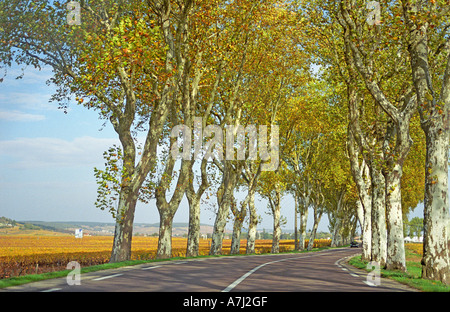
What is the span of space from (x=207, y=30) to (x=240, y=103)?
747 centimetres

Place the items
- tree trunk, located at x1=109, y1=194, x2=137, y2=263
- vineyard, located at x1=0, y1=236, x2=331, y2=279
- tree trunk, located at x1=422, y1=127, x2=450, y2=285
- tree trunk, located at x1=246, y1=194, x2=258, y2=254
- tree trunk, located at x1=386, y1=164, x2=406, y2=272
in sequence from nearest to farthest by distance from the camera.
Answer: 1. tree trunk, located at x1=422, y1=127, x2=450, y2=285
2. tree trunk, located at x1=386, y1=164, x2=406, y2=272
3. tree trunk, located at x1=109, y1=194, x2=137, y2=263
4. vineyard, located at x1=0, y1=236, x2=331, y2=279
5. tree trunk, located at x1=246, y1=194, x2=258, y2=254

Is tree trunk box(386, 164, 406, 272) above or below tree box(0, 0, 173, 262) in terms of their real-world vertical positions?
below

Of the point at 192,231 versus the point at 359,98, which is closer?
the point at 359,98

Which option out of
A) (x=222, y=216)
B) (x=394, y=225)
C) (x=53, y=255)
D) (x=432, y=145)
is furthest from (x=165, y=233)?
(x=53, y=255)

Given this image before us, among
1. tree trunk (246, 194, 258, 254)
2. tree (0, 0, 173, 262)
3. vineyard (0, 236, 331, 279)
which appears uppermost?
tree (0, 0, 173, 262)

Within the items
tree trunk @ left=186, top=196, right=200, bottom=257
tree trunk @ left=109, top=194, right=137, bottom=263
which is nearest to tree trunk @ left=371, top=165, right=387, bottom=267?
tree trunk @ left=186, top=196, right=200, bottom=257

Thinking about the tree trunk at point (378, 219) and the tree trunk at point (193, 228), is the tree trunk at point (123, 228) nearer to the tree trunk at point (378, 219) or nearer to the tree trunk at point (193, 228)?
the tree trunk at point (193, 228)

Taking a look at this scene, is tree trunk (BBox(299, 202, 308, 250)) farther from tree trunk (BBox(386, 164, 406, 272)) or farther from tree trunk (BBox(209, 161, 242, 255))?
tree trunk (BBox(386, 164, 406, 272))

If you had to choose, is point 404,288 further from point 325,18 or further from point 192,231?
point 192,231

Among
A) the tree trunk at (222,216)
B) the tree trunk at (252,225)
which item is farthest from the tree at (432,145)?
the tree trunk at (252,225)

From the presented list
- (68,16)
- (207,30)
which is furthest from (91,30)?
(207,30)

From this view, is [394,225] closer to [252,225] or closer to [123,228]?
[123,228]
